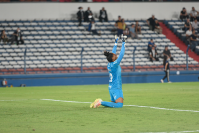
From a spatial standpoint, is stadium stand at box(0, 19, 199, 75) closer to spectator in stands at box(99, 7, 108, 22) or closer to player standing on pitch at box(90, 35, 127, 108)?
spectator in stands at box(99, 7, 108, 22)

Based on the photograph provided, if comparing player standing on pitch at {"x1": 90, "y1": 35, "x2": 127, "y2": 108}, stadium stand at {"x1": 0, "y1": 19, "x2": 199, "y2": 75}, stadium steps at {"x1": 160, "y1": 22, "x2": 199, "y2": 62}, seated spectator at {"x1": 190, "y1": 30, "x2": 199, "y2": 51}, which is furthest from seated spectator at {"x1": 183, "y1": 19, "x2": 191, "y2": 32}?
player standing on pitch at {"x1": 90, "y1": 35, "x2": 127, "y2": 108}

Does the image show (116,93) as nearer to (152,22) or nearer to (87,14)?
(87,14)

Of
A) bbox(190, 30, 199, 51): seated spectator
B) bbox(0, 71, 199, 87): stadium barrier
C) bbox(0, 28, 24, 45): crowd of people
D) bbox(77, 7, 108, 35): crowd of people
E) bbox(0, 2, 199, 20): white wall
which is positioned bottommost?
bbox(0, 71, 199, 87): stadium barrier

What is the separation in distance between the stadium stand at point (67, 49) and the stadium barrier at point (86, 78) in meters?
0.49

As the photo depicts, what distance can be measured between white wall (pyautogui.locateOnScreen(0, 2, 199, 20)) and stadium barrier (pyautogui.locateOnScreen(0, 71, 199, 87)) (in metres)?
9.07

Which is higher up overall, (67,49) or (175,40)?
(175,40)

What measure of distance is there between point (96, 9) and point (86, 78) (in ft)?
33.3

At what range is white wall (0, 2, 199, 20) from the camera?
30.8 m

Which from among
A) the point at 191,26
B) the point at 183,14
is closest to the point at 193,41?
the point at 191,26

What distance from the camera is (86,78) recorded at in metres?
24.5

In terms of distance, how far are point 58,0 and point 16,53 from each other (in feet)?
28.1

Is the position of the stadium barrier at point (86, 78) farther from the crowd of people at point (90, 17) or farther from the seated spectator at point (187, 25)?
the seated spectator at point (187, 25)

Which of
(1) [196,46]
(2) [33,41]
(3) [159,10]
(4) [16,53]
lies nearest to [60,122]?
(4) [16,53]

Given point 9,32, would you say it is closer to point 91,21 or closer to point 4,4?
point 4,4
